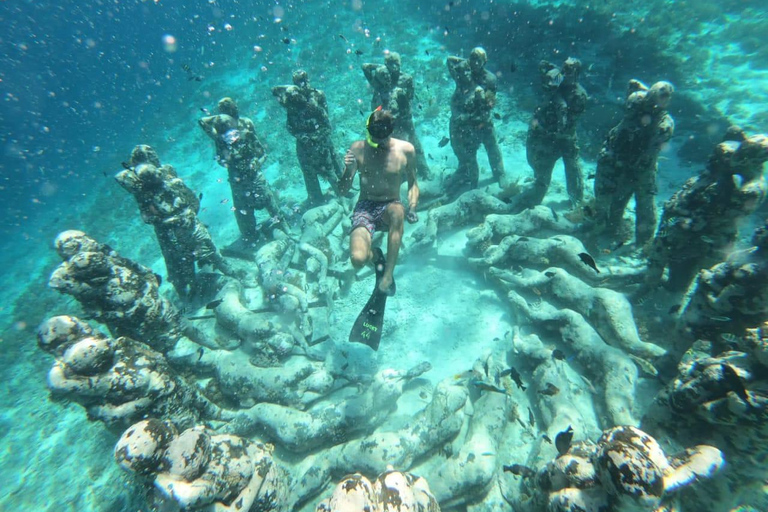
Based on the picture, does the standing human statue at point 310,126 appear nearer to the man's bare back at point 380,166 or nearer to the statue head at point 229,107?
the statue head at point 229,107

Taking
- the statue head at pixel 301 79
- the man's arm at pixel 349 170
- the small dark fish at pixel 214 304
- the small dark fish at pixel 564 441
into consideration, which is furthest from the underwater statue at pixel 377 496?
the statue head at pixel 301 79

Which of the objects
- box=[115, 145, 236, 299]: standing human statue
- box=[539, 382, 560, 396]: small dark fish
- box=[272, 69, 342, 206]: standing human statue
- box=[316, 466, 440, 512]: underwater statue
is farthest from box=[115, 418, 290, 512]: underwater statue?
box=[272, 69, 342, 206]: standing human statue

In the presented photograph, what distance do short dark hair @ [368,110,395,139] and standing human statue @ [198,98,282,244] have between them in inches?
215

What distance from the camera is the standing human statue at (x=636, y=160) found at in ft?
18.3

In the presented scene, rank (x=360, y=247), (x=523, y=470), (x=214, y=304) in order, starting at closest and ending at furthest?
1. (x=523, y=470)
2. (x=360, y=247)
3. (x=214, y=304)

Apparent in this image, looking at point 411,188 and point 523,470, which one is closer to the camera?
point 523,470

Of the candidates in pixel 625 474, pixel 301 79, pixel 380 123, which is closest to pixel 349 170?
pixel 380 123

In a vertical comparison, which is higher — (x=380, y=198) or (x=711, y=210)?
(x=380, y=198)

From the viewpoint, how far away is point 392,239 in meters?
5.70

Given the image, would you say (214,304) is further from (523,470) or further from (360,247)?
(523,470)

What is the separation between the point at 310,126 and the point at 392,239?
5.60m

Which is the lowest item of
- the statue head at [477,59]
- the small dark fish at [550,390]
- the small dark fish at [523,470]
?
the small dark fish at [523,470]

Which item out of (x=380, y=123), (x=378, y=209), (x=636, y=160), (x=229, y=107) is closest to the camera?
(x=380, y=123)

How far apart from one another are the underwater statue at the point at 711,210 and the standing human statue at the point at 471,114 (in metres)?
4.66
